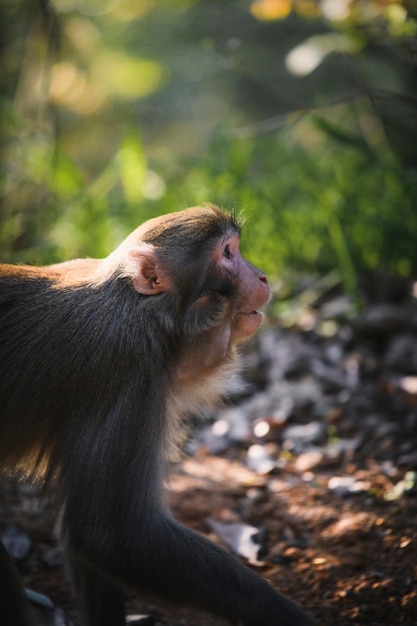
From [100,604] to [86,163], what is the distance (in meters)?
8.73

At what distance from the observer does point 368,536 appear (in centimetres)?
379

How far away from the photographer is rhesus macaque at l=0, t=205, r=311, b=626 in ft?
8.98

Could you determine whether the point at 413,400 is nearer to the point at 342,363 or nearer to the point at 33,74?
the point at 342,363

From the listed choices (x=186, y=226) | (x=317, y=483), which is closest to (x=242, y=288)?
(x=186, y=226)

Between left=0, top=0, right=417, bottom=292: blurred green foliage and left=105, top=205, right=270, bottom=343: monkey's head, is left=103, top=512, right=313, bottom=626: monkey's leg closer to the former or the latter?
left=105, top=205, right=270, bottom=343: monkey's head

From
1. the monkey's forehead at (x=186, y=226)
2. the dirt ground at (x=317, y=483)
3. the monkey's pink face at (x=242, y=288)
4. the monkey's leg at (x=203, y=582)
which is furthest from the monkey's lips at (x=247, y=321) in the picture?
the dirt ground at (x=317, y=483)

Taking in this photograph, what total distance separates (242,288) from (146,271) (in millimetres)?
413

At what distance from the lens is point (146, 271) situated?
3061mm

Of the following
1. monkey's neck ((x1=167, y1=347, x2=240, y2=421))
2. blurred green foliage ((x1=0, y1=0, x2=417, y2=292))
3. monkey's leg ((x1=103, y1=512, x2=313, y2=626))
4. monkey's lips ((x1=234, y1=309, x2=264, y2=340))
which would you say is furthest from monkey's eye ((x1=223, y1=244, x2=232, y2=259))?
blurred green foliage ((x1=0, y1=0, x2=417, y2=292))

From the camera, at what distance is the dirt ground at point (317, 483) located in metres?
3.51

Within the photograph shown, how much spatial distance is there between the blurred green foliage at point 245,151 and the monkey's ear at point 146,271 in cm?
201

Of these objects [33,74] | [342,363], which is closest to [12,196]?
[33,74]

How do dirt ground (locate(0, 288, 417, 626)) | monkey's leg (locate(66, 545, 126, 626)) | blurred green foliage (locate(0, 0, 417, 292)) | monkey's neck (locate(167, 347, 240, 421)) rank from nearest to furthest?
1. monkey's neck (locate(167, 347, 240, 421))
2. monkey's leg (locate(66, 545, 126, 626))
3. dirt ground (locate(0, 288, 417, 626))
4. blurred green foliage (locate(0, 0, 417, 292))

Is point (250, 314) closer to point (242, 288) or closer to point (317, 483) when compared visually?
point (242, 288)
